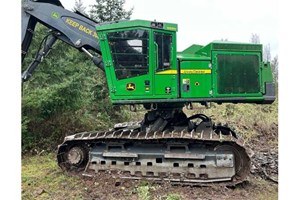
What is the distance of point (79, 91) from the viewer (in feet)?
30.8

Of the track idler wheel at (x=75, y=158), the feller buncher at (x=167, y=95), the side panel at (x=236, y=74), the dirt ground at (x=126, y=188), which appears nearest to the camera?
the dirt ground at (x=126, y=188)

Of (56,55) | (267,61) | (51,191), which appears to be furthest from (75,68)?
(267,61)

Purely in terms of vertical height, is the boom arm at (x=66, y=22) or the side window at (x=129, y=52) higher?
the boom arm at (x=66, y=22)

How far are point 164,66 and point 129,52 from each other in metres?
0.72

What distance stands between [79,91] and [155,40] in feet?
12.3

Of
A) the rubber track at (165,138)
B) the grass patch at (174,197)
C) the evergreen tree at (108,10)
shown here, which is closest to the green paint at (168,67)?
the rubber track at (165,138)

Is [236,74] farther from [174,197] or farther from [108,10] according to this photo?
[108,10]

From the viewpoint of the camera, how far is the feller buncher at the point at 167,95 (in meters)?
6.34

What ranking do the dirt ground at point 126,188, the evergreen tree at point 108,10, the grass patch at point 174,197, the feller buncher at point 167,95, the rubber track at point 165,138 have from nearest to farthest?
the grass patch at point 174,197
the dirt ground at point 126,188
the rubber track at point 165,138
the feller buncher at point 167,95
the evergreen tree at point 108,10

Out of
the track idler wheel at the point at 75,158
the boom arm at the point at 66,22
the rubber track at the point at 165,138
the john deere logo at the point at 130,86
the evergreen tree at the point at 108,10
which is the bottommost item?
the track idler wheel at the point at 75,158

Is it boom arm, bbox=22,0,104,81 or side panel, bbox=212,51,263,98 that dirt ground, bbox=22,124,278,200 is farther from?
boom arm, bbox=22,0,104,81

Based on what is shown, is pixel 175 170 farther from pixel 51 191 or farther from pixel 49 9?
pixel 49 9

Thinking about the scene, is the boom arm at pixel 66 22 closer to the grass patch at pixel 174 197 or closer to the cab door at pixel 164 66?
the cab door at pixel 164 66

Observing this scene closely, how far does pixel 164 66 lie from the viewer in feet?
21.2
